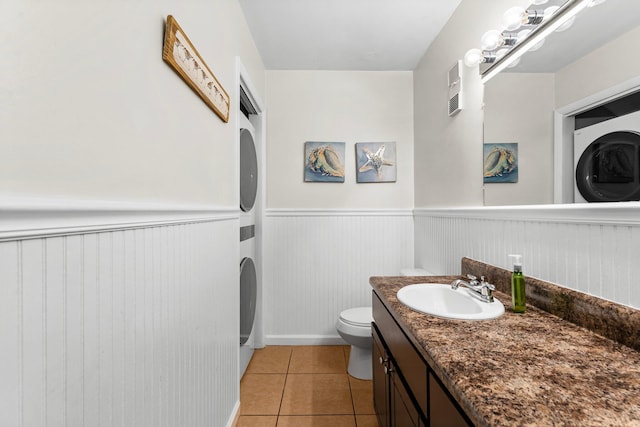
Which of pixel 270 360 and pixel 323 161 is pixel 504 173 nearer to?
pixel 323 161

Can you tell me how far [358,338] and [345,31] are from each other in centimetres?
217

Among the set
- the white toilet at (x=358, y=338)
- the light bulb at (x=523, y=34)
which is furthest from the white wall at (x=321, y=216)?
the light bulb at (x=523, y=34)

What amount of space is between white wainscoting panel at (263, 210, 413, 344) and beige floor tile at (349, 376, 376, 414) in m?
0.59

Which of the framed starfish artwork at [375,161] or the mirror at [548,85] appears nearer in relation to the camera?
the mirror at [548,85]

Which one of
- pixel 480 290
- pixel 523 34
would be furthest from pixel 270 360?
pixel 523 34

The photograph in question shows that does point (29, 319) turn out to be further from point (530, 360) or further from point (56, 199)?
point (530, 360)

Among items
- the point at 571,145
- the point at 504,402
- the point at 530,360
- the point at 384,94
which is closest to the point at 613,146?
the point at 571,145

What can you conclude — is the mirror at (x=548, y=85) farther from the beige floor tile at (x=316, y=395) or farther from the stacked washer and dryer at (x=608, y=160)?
the beige floor tile at (x=316, y=395)

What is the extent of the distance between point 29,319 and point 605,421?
968 mm

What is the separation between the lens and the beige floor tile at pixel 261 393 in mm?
1750

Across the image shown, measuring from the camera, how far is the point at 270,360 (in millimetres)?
2326

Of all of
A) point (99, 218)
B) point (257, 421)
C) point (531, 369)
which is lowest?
point (257, 421)

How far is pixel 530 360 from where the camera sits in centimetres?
69

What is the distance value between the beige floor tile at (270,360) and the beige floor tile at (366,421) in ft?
2.28
